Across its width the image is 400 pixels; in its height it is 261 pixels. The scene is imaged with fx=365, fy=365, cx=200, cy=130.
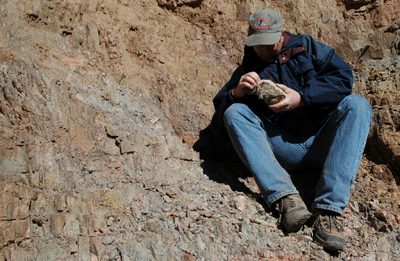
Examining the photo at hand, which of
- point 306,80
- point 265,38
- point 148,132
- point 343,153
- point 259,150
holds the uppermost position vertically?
point 265,38

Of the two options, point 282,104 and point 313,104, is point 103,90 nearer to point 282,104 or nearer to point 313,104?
point 282,104

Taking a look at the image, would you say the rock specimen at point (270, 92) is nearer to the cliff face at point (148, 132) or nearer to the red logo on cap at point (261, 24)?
the red logo on cap at point (261, 24)

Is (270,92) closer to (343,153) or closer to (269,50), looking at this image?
(269,50)

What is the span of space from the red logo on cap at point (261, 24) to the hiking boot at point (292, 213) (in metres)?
1.51

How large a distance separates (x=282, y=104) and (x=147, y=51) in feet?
6.96

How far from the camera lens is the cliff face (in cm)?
262

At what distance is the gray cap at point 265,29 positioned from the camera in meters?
3.29

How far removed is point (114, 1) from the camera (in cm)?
470

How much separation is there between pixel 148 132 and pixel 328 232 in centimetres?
190

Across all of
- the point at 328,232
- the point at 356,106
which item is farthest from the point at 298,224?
the point at 356,106

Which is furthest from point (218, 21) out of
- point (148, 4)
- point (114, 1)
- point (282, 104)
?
point (282, 104)

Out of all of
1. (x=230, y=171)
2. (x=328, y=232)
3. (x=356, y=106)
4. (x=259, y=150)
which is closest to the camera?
(x=328, y=232)

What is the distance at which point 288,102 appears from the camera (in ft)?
10.3

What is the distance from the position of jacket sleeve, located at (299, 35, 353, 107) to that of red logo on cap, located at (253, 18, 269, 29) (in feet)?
1.59
